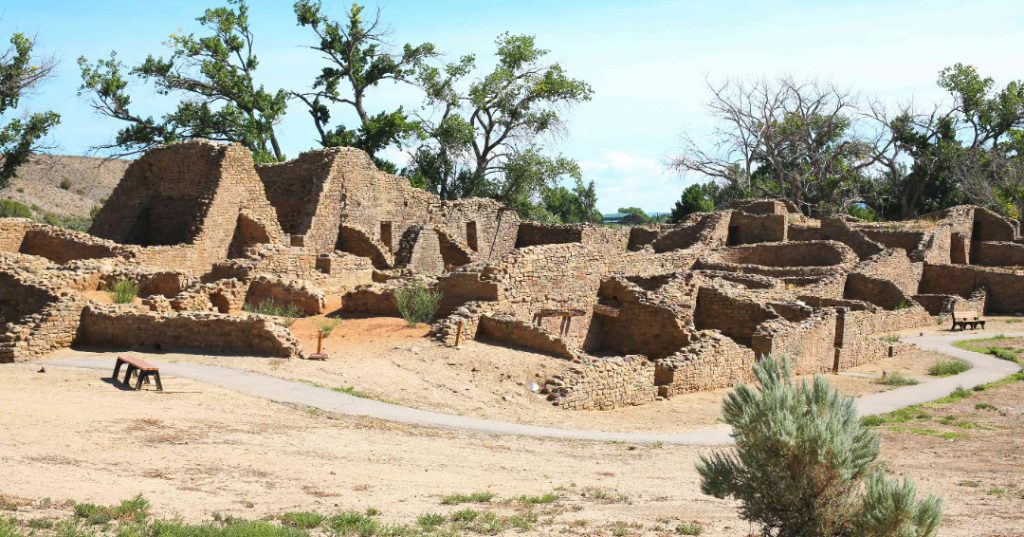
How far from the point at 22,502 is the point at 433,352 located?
30.3ft

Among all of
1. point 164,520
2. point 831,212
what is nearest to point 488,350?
point 164,520

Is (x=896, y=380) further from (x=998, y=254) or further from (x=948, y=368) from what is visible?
(x=998, y=254)

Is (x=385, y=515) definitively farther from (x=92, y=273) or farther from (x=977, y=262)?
(x=977, y=262)

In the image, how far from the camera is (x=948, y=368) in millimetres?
21406

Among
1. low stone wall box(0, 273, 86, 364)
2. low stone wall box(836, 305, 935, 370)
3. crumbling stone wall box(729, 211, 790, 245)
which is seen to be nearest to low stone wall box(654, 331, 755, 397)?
low stone wall box(836, 305, 935, 370)

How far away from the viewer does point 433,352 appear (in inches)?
679

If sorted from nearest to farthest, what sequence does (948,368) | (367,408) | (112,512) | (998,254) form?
(112,512) < (367,408) < (948,368) < (998,254)

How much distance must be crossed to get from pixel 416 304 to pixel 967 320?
56.3 feet

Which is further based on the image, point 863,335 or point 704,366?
point 863,335

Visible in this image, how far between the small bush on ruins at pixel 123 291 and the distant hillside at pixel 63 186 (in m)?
40.4

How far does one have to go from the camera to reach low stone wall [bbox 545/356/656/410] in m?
16.5

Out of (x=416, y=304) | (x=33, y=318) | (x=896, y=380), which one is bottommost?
(x=33, y=318)

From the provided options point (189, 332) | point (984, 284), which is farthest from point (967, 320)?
point (189, 332)

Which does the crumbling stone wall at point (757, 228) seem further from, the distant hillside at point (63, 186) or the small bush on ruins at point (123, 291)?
the distant hillside at point (63, 186)
